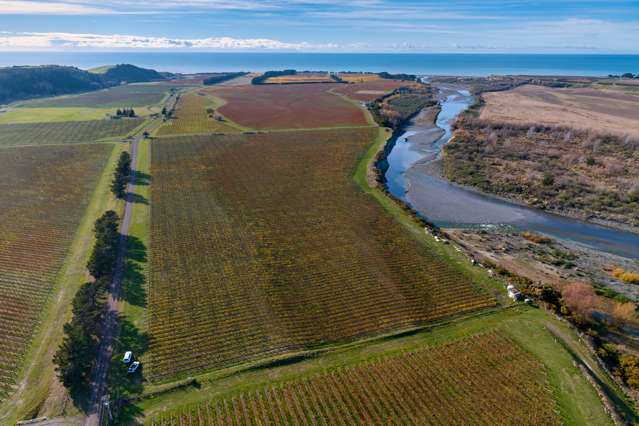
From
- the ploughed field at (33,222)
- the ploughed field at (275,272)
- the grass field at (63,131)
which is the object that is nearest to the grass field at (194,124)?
the grass field at (63,131)

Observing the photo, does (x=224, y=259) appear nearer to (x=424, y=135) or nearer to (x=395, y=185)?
(x=395, y=185)

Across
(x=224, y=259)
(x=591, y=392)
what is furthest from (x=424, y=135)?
(x=591, y=392)

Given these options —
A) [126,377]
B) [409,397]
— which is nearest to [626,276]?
[409,397]

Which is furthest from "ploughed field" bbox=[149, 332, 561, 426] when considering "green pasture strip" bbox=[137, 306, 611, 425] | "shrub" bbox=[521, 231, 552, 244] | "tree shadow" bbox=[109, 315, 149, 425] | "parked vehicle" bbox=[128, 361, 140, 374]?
"shrub" bbox=[521, 231, 552, 244]

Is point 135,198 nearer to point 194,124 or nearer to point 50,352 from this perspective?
point 50,352

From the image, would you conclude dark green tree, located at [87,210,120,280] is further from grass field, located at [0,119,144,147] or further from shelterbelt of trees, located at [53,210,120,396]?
grass field, located at [0,119,144,147]

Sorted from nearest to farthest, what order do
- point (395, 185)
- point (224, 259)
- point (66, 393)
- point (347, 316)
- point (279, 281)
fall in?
point (66, 393) → point (347, 316) → point (279, 281) → point (224, 259) → point (395, 185)

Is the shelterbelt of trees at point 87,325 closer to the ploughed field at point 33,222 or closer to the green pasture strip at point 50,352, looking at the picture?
the green pasture strip at point 50,352
